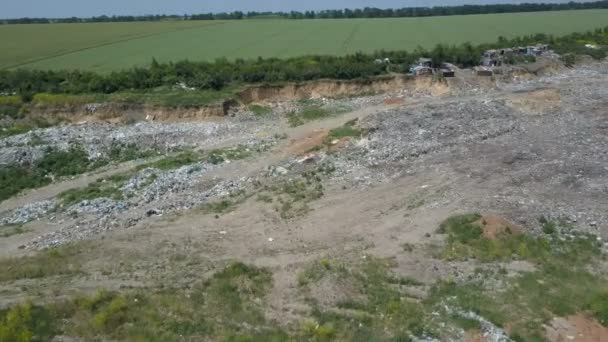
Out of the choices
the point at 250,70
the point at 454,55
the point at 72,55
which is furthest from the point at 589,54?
the point at 72,55

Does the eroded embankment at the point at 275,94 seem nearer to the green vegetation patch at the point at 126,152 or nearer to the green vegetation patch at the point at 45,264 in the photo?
the green vegetation patch at the point at 126,152

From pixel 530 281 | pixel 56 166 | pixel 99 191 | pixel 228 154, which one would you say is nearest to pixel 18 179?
pixel 56 166

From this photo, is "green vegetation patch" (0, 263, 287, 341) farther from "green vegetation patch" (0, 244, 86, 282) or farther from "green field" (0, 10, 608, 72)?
"green field" (0, 10, 608, 72)

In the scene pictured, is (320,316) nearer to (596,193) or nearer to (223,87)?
(596,193)

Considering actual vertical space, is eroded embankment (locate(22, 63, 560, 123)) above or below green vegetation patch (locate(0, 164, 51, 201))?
above

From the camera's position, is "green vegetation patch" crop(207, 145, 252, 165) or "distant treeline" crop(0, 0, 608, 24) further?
"distant treeline" crop(0, 0, 608, 24)

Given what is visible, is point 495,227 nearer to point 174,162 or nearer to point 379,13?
point 174,162

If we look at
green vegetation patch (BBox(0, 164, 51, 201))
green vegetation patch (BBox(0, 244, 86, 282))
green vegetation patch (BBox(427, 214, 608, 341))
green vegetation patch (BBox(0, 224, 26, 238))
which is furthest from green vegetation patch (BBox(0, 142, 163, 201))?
green vegetation patch (BBox(427, 214, 608, 341))
